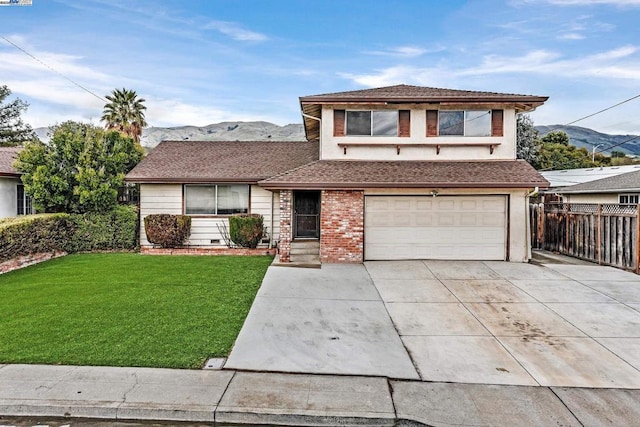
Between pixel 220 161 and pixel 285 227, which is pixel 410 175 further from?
pixel 220 161

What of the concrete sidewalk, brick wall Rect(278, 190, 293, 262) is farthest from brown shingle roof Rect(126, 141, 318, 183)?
the concrete sidewalk

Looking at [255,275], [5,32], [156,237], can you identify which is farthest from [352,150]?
[5,32]

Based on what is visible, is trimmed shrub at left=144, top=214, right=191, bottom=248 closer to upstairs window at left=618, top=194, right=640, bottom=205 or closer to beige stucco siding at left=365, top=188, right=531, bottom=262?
beige stucco siding at left=365, top=188, right=531, bottom=262

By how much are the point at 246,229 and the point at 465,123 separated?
7904 millimetres

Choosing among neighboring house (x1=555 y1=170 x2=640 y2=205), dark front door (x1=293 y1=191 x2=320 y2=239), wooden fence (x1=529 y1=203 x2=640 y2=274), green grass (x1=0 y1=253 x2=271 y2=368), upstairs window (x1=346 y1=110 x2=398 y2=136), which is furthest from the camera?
neighboring house (x1=555 y1=170 x2=640 y2=205)

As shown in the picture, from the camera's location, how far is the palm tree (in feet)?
92.9

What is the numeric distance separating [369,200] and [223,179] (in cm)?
506

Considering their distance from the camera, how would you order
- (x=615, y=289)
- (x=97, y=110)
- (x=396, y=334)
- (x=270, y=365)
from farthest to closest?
(x=97, y=110)
(x=615, y=289)
(x=396, y=334)
(x=270, y=365)

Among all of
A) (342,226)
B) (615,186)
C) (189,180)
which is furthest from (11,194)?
(615,186)

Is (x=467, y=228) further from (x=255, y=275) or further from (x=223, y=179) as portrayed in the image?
(x=223, y=179)

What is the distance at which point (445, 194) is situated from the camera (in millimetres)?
11641

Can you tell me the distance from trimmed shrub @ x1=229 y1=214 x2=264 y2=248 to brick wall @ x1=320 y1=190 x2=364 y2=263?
262 centimetres

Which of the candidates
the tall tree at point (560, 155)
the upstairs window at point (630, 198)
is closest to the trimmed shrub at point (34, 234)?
the upstairs window at point (630, 198)

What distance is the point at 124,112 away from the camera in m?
28.7
